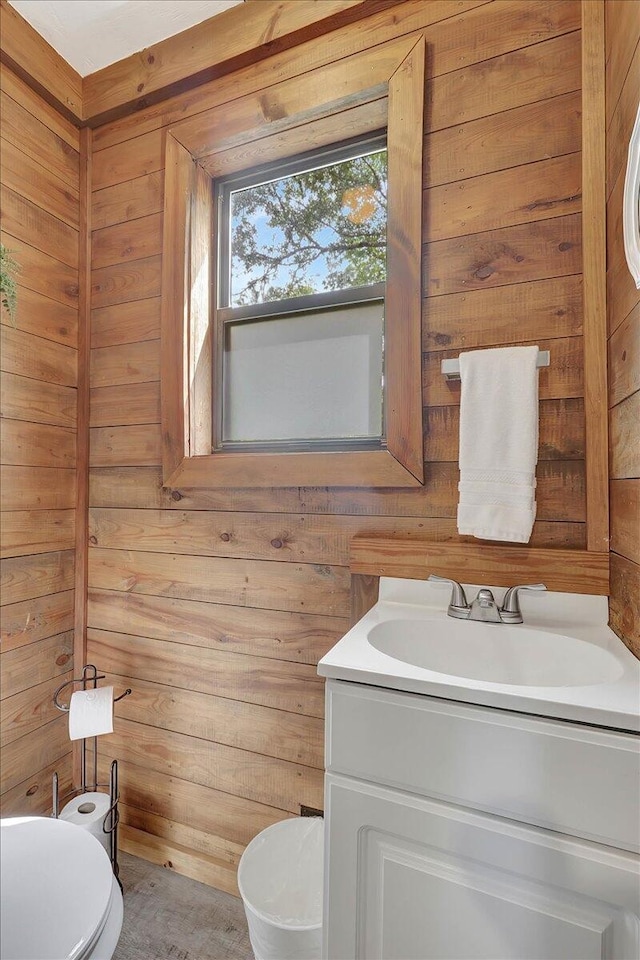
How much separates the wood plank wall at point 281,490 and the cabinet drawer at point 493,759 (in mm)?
511

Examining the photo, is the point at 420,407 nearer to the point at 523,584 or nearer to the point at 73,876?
the point at 523,584

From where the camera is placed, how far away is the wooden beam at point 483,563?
3.63 ft

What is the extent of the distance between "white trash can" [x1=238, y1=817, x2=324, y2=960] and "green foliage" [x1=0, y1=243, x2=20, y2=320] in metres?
1.56

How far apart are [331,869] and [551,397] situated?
→ 3.54 feet

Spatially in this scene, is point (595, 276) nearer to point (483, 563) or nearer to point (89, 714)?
point (483, 563)

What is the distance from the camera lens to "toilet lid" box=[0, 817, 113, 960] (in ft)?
2.42

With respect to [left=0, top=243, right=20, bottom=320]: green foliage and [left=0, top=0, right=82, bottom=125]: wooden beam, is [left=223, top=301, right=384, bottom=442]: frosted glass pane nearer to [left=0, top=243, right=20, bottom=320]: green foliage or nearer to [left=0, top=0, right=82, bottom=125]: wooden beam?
[left=0, top=243, right=20, bottom=320]: green foliage

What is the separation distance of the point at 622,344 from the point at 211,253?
1.27m

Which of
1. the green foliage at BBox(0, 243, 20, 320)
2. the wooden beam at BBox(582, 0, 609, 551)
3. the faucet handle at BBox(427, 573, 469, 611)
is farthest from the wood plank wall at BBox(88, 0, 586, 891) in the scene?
the green foliage at BBox(0, 243, 20, 320)

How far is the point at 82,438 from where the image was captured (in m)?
1.73

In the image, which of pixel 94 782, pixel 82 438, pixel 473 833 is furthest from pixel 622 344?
pixel 94 782

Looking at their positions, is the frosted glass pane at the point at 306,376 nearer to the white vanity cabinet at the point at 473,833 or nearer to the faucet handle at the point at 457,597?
the faucet handle at the point at 457,597

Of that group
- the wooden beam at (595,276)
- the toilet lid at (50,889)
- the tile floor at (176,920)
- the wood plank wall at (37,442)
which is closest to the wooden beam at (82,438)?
the wood plank wall at (37,442)

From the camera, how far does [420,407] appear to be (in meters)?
1.27
